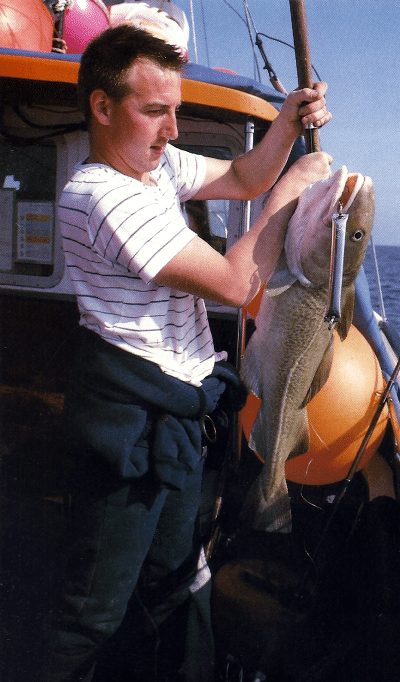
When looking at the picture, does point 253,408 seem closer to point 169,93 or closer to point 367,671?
point 367,671

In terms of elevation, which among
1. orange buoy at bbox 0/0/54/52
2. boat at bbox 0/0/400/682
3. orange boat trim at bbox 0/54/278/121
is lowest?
boat at bbox 0/0/400/682

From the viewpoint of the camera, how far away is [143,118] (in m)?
1.29

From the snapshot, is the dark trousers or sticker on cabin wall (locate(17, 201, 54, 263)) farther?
sticker on cabin wall (locate(17, 201, 54, 263))

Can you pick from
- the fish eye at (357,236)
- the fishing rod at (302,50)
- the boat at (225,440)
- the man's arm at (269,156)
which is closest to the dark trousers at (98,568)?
the boat at (225,440)

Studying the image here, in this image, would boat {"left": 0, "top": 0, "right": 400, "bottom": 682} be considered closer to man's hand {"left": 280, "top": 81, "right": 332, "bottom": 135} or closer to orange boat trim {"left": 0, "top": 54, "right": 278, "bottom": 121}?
orange boat trim {"left": 0, "top": 54, "right": 278, "bottom": 121}

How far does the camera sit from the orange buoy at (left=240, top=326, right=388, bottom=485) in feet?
8.33

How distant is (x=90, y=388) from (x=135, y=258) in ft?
1.60

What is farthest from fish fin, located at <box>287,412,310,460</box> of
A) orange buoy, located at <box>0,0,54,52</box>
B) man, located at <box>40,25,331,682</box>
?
orange buoy, located at <box>0,0,54,52</box>

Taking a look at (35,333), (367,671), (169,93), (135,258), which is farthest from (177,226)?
(35,333)

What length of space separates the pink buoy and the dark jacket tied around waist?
276cm

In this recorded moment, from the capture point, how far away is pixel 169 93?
130 cm

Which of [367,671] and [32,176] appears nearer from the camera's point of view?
[367,671]

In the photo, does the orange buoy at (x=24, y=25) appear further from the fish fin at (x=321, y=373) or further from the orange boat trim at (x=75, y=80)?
the fish fin at (x=321, y=373)

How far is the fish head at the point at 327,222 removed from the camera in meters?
1.29
